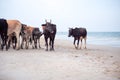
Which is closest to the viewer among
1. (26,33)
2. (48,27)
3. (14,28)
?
(14,28)

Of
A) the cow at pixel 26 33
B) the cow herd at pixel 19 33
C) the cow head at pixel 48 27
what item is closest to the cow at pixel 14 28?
the cow herd at pixel 19 33

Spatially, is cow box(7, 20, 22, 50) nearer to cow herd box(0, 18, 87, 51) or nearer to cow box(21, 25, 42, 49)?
cow herd box(0, 18, 87, 51)

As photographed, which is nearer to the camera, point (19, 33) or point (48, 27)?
point (19, 33)

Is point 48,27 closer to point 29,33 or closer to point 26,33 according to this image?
point 29,33

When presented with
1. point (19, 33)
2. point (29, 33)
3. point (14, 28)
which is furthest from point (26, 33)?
point (14, 28)

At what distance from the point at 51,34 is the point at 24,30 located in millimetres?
1550

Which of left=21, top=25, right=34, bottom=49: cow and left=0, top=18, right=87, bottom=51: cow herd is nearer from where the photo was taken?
left=0, top=18, right=87, bottom=51: cow herd

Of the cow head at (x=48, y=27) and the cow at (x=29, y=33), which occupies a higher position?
the cow head at (x=48, y=27)

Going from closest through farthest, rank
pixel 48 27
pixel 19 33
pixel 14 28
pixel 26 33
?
1. pixel 14 28
2. pixel 19 33
3. pixel 48 27
4. pixel 26 33

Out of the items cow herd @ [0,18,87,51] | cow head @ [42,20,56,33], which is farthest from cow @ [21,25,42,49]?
cow head @ [42,20,56,33]

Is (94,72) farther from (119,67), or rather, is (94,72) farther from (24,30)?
(24,30)

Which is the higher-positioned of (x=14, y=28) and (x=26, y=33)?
(x=14, y=28)

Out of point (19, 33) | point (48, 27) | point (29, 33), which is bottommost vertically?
point (29, 33)

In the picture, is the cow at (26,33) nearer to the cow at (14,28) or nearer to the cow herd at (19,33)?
the cow herd at (19,33)
